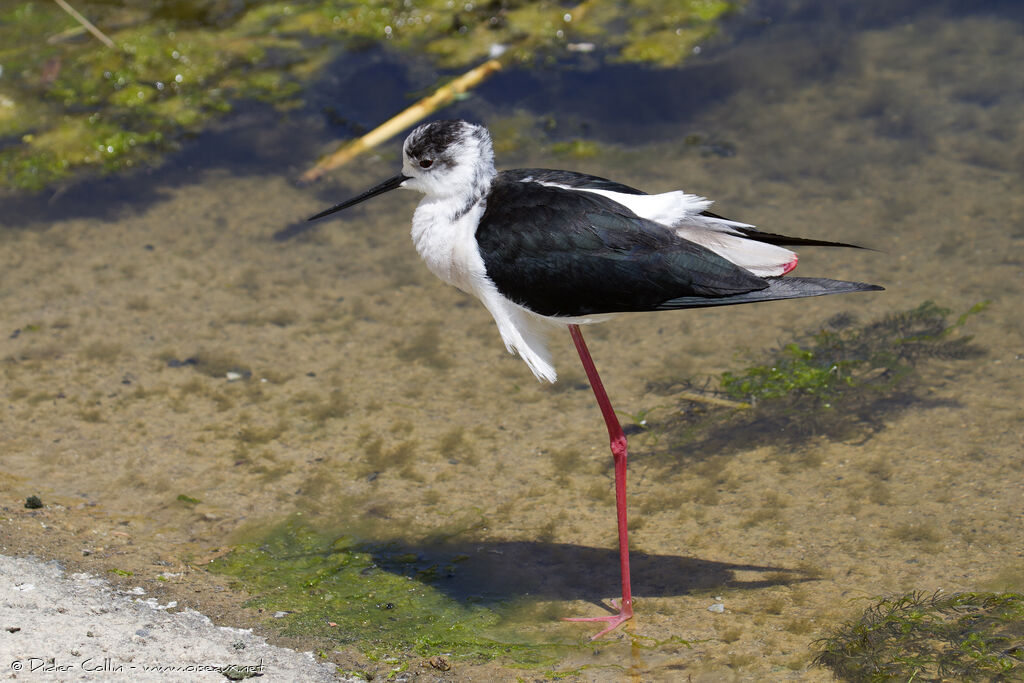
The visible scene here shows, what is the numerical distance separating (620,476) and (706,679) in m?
0.81

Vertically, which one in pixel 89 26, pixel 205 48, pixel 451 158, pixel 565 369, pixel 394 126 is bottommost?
pixel 565 369

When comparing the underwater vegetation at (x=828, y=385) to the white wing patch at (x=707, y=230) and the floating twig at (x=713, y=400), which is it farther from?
the white wing patch at (x=707, y=230)

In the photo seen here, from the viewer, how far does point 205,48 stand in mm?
6410

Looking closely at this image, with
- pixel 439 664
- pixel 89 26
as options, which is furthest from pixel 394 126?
pixel 439 664

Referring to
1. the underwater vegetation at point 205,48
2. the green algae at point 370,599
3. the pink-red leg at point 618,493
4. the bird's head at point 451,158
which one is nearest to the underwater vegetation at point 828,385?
the pink-red leg at point 618,493

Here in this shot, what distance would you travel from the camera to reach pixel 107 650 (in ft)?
8.32

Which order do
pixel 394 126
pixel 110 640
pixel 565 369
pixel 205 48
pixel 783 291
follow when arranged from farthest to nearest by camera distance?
pixel 205 48, pixel 394 126, pixel 565 369, pixel 783 291, pixel 110 640

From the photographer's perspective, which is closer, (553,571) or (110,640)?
(110,640)

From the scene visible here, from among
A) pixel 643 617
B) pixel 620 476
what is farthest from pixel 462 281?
pixel 643 617

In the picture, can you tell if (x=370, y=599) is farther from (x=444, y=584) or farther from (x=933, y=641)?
(x=933, y=641)

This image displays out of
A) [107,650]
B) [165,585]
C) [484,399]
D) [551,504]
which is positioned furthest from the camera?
[484,399]

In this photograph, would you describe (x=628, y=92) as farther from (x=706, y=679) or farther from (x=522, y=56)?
(x=706, y=679)

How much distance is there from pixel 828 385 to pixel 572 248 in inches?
59.2

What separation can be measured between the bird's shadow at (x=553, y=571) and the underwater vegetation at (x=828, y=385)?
2.16 ft
